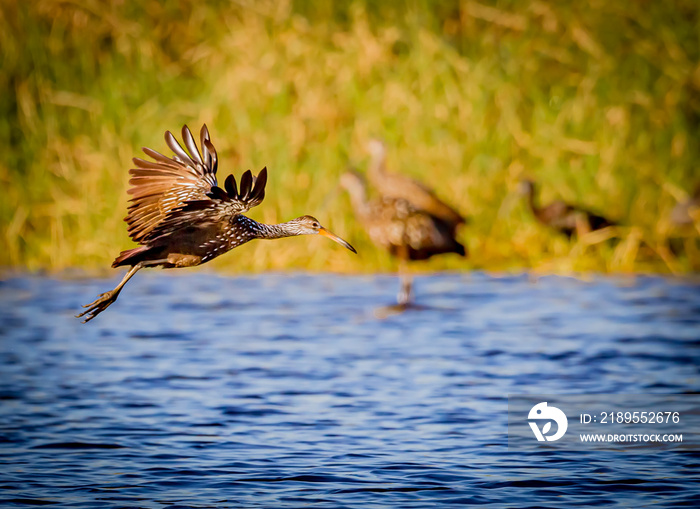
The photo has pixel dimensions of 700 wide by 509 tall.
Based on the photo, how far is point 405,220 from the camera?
43.7 ft

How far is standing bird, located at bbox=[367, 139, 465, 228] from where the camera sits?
13594 millimetres

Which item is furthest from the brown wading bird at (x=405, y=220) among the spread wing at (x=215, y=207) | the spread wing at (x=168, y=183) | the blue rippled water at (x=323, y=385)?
the spread wing at (x=215, y=207)

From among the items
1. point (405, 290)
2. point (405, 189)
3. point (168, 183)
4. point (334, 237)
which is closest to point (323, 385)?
point (334, 237)

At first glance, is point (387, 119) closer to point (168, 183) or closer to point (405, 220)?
point (405, 220)

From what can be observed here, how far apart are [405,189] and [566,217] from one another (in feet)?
6.14

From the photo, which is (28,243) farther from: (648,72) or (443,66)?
(648,72)

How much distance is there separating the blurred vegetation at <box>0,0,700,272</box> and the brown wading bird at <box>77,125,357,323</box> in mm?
6359

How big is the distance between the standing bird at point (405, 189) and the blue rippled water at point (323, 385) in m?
0.95

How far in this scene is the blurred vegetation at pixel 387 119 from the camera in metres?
14.6

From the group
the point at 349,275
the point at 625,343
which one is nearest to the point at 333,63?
the point at 349,275

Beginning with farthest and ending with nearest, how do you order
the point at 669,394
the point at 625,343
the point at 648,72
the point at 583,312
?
the point at 648,72, the point at 583,312, the point at 625,343, the point at 669,394

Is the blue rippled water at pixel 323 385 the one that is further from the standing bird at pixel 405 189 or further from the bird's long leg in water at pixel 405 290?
the standing bird at pixel 405 189

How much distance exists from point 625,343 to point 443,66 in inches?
198

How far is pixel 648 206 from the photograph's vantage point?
47.7 feet
